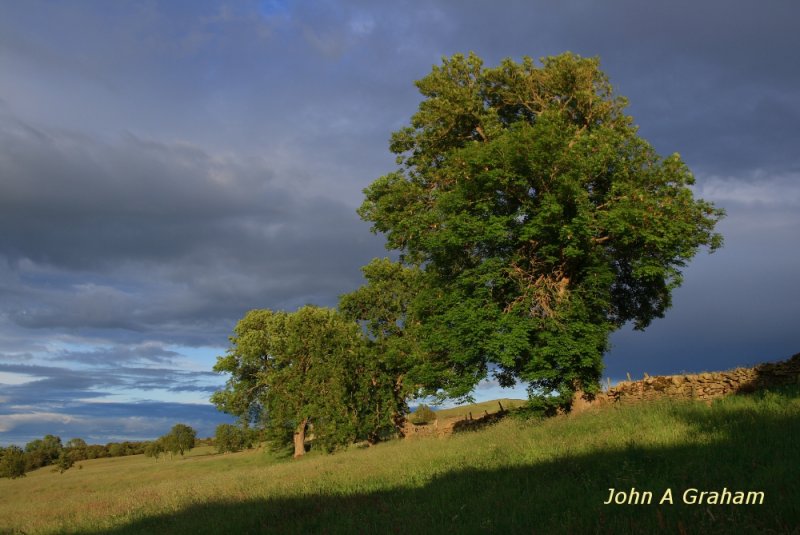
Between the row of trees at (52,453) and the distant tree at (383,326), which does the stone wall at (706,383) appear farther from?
the row of trees at (52,453)

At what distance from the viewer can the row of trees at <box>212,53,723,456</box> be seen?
80.9ft

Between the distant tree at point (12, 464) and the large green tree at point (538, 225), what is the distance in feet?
216

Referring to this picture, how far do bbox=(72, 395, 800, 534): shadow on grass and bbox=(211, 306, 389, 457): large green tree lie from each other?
89.1 ft

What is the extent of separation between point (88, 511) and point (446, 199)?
19560 mm

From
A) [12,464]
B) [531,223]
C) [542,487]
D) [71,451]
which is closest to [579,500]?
[542,487]

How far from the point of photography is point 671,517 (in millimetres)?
7207

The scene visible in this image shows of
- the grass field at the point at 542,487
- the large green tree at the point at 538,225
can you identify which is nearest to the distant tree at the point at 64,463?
the grass field at the point at 542,487

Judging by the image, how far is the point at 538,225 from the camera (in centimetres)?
2508

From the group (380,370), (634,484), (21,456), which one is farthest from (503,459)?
(21,456)

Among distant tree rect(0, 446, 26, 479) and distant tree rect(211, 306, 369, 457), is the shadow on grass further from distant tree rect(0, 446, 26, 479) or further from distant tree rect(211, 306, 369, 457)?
distant tree rect(0, 446, 26, 479)

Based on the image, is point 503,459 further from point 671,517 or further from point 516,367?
point 516,367

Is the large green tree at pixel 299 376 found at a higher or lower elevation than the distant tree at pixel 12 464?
higher

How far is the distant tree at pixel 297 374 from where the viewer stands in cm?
4128

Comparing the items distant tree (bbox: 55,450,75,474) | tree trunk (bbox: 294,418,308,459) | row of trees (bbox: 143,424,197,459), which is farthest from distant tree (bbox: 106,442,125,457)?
tree trunk (bbox: 294,418,308,459)
